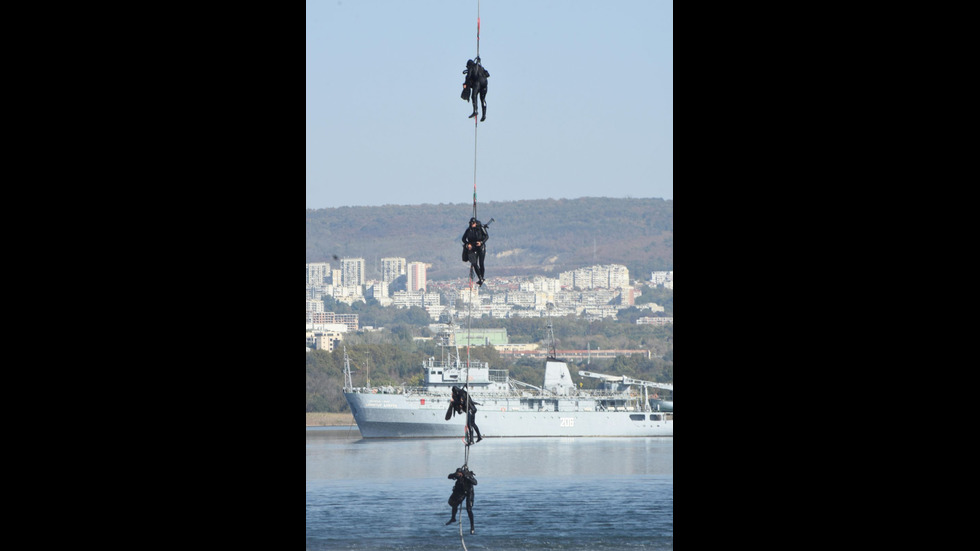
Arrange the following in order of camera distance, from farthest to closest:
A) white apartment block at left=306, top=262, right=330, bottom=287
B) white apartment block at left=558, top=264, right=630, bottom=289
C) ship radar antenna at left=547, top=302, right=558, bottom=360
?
white apartment block at left=306, top=262, right=330, bottom=287 < white apartment block at left=558, top=264, right=630, bottom=289 < ship radar antenna at left=547, top=302, right=558, bottom=360

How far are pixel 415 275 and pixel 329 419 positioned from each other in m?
4.71

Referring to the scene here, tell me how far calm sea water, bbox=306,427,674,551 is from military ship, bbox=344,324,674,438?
0.62 m

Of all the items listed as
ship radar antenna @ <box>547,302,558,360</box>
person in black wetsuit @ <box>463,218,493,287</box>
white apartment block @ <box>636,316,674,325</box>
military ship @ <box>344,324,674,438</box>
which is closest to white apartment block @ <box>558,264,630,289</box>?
white apartment block @ <box>636,316,674,325</box>

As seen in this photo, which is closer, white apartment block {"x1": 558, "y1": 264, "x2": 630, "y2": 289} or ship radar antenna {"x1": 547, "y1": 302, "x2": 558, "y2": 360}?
ship radar antenna {"x1": 547, "y1": 302, "x2": 558, "y2": 360}

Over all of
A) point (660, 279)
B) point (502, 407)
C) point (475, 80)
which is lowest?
point (502, 407)

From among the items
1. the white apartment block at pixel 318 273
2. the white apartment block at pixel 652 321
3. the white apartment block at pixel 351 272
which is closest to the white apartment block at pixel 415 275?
the white apartment block at pixel 351 272

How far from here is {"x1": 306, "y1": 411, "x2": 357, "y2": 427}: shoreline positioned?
2973 centimetres

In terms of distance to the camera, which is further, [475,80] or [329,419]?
[329,419]

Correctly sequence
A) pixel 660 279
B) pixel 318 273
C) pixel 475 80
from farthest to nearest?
pixel 318 273 < pixel 660 279 < pixel 475 80

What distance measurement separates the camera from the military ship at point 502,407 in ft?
88.7

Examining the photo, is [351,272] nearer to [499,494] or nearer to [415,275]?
[415,275]

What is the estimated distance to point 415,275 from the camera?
3027cm

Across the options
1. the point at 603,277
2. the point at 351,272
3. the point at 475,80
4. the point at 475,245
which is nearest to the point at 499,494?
the point at 603,277

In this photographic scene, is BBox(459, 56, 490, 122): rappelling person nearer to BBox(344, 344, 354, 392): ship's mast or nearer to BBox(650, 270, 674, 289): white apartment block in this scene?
BBox(344, 344, 354, 392): ship's mast
